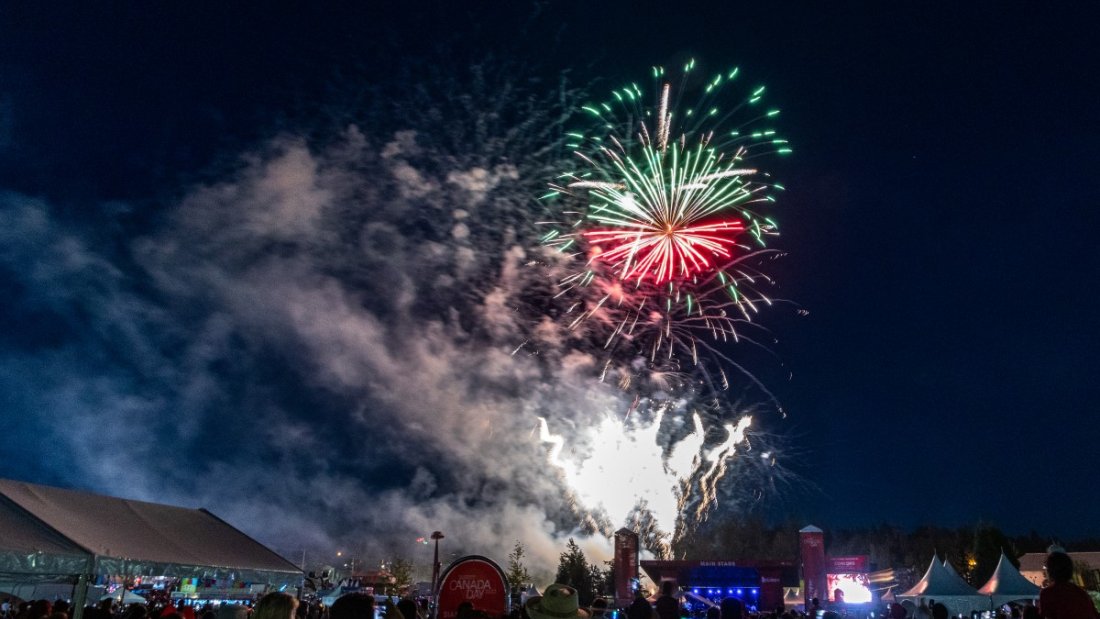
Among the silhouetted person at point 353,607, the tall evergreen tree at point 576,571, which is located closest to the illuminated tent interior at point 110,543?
the silhouetted person at point 353,607

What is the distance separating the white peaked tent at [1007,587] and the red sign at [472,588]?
32297mm

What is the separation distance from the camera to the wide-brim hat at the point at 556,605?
20.2 ft

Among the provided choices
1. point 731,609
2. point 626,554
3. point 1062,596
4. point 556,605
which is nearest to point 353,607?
point 556,605

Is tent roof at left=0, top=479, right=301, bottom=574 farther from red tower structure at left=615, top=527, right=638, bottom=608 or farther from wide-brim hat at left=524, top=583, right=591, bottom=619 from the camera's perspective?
red tower structure at left=615, top=527, right=638, bottom=608

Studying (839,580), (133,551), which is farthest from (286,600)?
(839,580)

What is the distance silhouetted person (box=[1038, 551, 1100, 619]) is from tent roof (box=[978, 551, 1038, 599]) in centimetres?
3294

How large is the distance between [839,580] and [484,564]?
36409mm

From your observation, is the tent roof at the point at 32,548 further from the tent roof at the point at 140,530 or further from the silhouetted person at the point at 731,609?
the silhouetted person at the point at 731,609

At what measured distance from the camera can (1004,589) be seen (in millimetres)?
32625

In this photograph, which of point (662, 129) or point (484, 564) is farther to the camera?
point (662, 129)

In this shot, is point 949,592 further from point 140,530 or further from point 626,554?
point 140,530

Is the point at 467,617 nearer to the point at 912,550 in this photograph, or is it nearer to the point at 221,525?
the point at 221,525

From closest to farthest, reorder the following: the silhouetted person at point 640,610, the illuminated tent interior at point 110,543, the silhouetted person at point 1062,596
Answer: the silhouetted person at point 1062,596, the silhouetted person at point 640,610, the illuminated tent interior at point 110,543

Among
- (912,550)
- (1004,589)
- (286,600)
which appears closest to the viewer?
(286,600)
